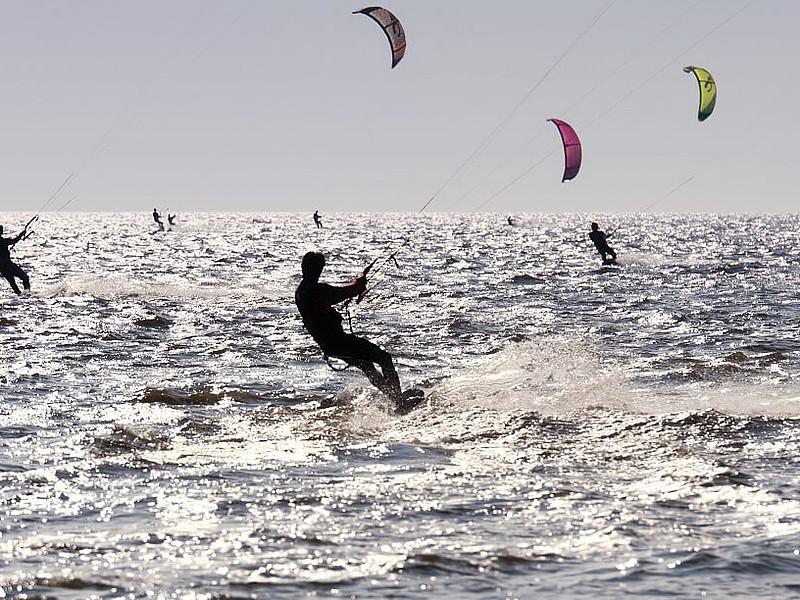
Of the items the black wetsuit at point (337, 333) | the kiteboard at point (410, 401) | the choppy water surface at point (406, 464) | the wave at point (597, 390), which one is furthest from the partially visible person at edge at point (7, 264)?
the kiteboard at point (410, 401)

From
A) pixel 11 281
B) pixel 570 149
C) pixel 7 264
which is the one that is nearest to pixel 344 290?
pixel 570 149

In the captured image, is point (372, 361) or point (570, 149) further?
point (570, 149)

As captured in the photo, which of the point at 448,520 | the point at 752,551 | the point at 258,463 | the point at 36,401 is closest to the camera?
the point at 752,551

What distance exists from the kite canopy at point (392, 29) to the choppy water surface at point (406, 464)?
196 inches

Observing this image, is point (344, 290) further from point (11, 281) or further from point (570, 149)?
point (11, 281)

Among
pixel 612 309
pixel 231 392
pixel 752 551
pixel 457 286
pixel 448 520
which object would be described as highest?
pixel 457 286

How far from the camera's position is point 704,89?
78.0 feet

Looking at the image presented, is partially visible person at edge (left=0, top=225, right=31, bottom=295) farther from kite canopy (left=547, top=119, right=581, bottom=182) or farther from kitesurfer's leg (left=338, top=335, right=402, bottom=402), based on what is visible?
kitesurfer's leg (left=338, top=335, right=402, bottom=402)

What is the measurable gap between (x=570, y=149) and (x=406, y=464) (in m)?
17.0

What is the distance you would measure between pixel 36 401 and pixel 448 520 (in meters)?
5.74

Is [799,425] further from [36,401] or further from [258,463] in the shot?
[36,401]

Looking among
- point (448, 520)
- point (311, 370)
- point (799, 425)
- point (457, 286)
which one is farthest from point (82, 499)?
point (457, 286)

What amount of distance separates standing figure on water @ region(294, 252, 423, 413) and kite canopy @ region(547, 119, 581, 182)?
1344 centimetres

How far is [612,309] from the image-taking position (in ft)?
73.0
